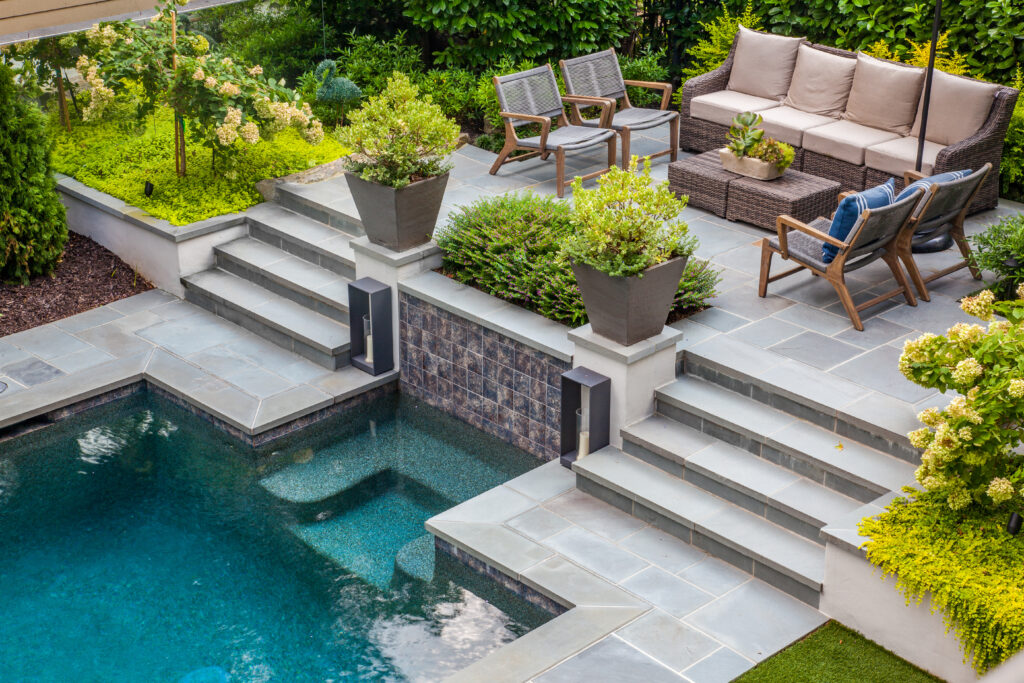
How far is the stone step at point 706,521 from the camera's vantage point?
238 inches

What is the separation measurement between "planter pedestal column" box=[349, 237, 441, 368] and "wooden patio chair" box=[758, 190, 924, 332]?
231 centimetres

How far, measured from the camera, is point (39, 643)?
6.02 metres

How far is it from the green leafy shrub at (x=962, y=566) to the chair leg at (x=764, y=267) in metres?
2.50

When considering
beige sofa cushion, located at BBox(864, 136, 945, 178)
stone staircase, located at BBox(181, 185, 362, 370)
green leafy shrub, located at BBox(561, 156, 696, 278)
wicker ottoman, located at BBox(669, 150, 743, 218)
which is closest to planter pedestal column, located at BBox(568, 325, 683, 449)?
green leafy shrub, located at BBox(561, 156, 696, 278)

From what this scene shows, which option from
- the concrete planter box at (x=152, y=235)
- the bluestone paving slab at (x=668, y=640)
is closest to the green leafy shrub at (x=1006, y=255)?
the bluestone paving slab at (x=668, y=640)

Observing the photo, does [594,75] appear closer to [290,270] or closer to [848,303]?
[290,270]

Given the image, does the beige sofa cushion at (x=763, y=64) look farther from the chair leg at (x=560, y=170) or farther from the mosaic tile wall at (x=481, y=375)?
the mosaic tile wall at (x=481, y=375)

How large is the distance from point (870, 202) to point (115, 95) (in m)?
6.03

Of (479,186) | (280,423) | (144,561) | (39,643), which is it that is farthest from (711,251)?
(39,643)

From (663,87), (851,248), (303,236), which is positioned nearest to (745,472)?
(851,248)

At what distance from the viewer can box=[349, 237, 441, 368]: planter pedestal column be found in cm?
835

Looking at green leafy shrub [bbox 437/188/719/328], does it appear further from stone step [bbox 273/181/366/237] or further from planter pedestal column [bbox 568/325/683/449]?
stone step [bbox 273/181/366/237]

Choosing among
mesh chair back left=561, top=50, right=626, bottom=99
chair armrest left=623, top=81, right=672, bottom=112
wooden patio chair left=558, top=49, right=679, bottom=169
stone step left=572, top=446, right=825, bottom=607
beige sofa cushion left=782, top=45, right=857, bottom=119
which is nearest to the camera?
stone step left=572, top=446, right=825, bottom=607

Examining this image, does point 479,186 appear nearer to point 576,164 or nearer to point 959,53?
point 576,164
